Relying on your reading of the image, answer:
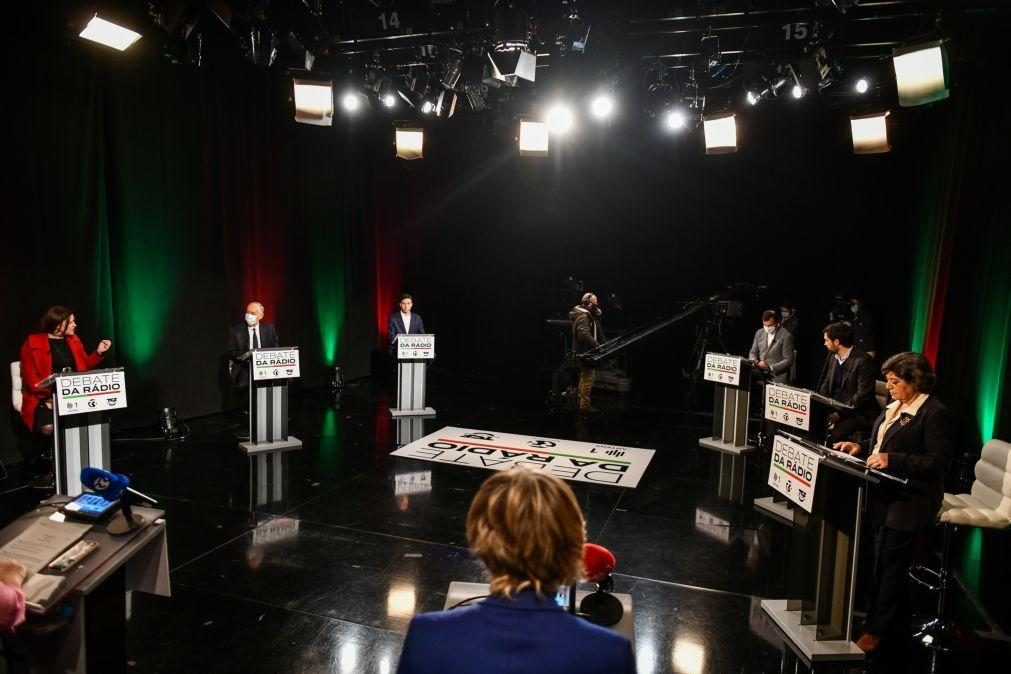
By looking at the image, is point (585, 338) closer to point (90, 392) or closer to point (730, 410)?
point (730, 410)

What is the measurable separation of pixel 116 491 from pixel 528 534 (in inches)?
75.5

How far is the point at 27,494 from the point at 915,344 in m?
9.46

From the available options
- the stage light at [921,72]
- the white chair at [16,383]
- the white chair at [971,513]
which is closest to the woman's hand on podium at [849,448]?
the white chair at [971,513]

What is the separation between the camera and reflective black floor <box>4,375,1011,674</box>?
3197 mm

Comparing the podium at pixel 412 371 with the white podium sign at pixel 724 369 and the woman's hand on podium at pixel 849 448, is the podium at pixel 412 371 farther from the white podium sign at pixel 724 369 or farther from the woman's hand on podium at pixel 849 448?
the woman's hand on podium at pixel 849 448

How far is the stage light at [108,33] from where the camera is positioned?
466cm

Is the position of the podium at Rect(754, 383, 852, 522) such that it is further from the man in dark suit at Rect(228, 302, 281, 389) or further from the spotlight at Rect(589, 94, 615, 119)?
the man in dark suit at Rect(228, 302, 281, 389)

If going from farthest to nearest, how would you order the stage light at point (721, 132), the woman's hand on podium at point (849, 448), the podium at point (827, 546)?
1. the stage light at point (721, 132)
2. the woman's hand on podium at point (849, 448)
3. the podium at point (827, 546)

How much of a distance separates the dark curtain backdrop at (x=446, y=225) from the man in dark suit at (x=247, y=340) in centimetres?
119

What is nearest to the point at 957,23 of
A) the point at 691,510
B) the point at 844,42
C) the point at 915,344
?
the point at 844,42

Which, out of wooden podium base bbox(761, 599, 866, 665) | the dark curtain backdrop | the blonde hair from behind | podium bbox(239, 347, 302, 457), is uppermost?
the dark curtain backdrop

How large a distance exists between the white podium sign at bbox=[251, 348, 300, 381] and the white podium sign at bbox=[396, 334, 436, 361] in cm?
169

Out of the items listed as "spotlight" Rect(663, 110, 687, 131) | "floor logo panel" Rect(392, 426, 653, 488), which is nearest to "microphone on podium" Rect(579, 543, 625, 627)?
"floor logo panel" Rect(392, 426, 653, 488)

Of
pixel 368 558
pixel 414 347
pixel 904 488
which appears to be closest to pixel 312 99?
pixel 414 347
